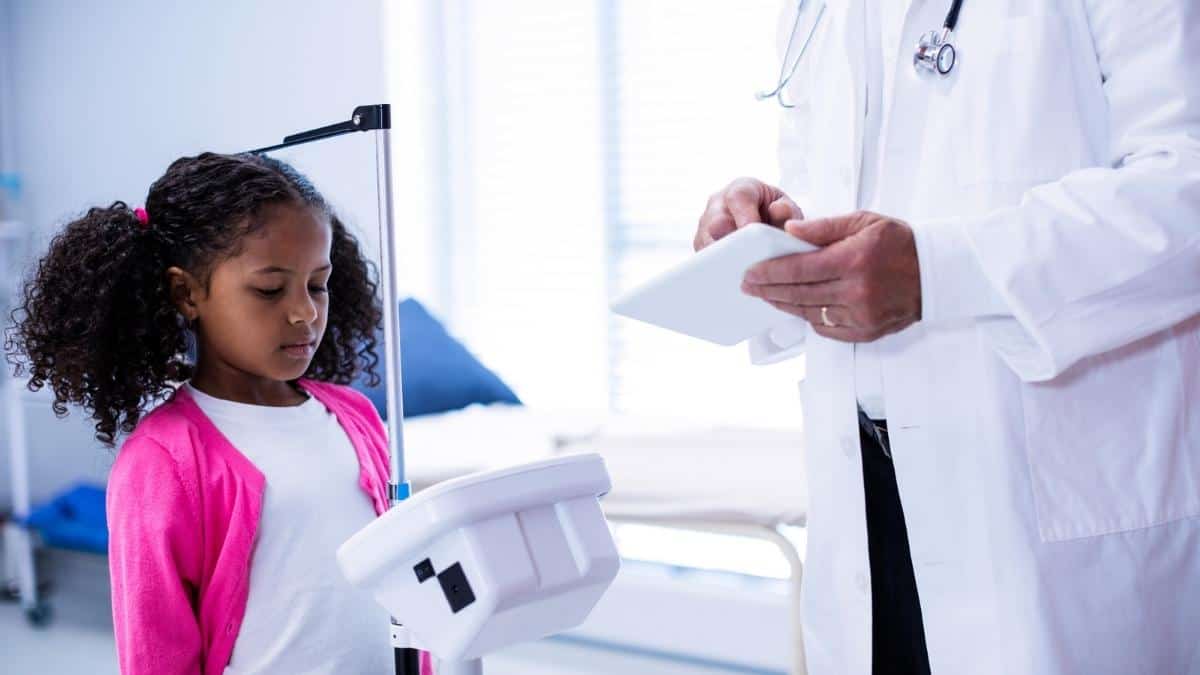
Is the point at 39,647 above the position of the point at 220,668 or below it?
below

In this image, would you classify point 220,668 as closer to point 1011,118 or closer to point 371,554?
point 371,554

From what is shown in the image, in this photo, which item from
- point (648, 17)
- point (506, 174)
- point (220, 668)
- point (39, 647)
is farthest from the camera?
point (506, 174)

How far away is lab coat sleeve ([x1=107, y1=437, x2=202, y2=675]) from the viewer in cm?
92

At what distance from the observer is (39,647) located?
2.42 meters

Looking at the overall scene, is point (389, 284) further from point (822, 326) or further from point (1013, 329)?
point (1013, 329)

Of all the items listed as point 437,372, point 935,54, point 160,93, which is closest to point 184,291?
point 935,54

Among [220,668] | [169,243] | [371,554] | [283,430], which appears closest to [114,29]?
[169,243]

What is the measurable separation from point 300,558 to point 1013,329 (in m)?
0.71

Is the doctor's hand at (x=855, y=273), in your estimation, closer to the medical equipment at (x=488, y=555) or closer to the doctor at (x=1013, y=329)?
the doctor at (x=1013, y=329)

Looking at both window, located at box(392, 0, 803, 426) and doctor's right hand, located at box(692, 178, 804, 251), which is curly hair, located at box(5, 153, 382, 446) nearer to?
doctor's right hand, located at box(692, 178, 804, 251)

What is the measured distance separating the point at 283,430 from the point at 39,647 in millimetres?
1797

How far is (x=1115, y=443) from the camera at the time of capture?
32.9 inches

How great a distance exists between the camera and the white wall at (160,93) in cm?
145

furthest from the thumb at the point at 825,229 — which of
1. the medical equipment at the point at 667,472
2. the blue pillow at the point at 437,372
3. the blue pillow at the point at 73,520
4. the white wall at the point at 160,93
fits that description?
the blue pillow at the point at 73,520
